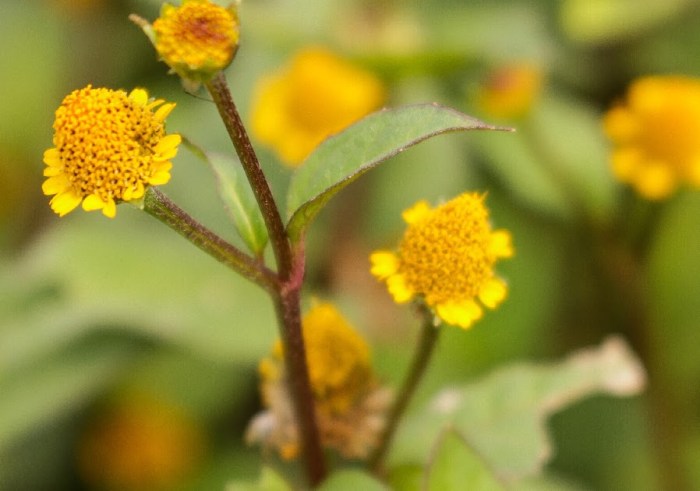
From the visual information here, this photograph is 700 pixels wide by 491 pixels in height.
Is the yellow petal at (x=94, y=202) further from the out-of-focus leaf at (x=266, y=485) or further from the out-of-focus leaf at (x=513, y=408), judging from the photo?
the out-of-focus leaf at (x=513, y=408)

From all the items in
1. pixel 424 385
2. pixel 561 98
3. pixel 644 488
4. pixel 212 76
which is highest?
pixel 212 76

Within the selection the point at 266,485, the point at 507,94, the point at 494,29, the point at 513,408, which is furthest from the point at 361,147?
the point at 494,29

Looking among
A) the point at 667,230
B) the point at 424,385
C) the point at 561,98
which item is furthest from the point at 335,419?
the point at 561,98

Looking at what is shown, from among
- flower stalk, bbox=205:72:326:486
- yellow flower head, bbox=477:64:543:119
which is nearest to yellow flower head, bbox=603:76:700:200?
yellow flower head, bbox=477:64:543:119

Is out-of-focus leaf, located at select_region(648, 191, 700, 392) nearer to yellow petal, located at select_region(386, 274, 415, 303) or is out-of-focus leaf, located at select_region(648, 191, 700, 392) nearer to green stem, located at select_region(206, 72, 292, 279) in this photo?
yellow petal, located at select_region(386, 274, 415, 303)

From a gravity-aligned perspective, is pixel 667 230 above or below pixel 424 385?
above

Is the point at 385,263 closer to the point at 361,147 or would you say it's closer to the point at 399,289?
the point at 399,289

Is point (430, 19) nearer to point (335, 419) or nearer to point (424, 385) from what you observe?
point (424, 385)

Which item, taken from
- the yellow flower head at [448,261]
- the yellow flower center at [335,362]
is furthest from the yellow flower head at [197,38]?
the yellow flower center at [335,362]
